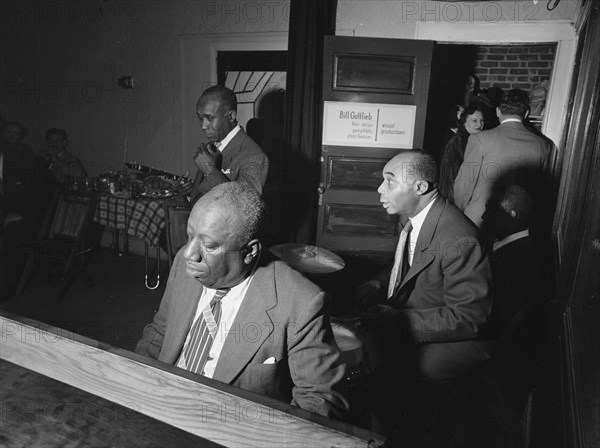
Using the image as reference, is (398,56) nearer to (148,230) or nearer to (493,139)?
(493,139)

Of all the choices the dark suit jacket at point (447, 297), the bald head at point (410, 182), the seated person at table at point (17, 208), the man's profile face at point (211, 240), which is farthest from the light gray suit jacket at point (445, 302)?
the seated person at table at point (17, 208)

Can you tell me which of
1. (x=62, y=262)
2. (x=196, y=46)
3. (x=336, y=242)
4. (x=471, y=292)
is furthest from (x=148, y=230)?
(x=471, y=292)

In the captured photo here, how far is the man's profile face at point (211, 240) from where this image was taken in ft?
4.87

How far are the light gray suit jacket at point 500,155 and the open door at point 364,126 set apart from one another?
0.71 meters

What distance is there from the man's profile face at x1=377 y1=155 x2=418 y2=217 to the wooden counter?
153 cm

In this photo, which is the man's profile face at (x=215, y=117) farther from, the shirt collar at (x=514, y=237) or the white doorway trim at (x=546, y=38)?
the white doorway trim at (x=546, y=38)

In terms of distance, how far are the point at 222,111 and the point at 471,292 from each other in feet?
6.71

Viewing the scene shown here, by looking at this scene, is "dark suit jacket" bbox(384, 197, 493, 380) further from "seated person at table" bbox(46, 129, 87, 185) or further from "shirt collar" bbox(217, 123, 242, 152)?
"seated person at table" bbox(46, 129, 87, 185)

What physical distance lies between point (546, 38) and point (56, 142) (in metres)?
5.50

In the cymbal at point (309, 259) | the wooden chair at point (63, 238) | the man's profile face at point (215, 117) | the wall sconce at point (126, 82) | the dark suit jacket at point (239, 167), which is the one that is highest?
the wall sconce at point (126, 82)

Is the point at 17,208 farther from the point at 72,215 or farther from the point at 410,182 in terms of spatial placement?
the point at 410,182

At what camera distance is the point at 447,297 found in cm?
202

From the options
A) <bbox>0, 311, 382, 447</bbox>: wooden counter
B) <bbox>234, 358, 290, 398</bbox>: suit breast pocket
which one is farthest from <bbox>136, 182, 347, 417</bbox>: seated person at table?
<bbox>0, 311, 382, 447</bbox>: wooden counter

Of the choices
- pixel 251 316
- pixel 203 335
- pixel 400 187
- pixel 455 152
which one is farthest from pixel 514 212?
pixel 455 152
